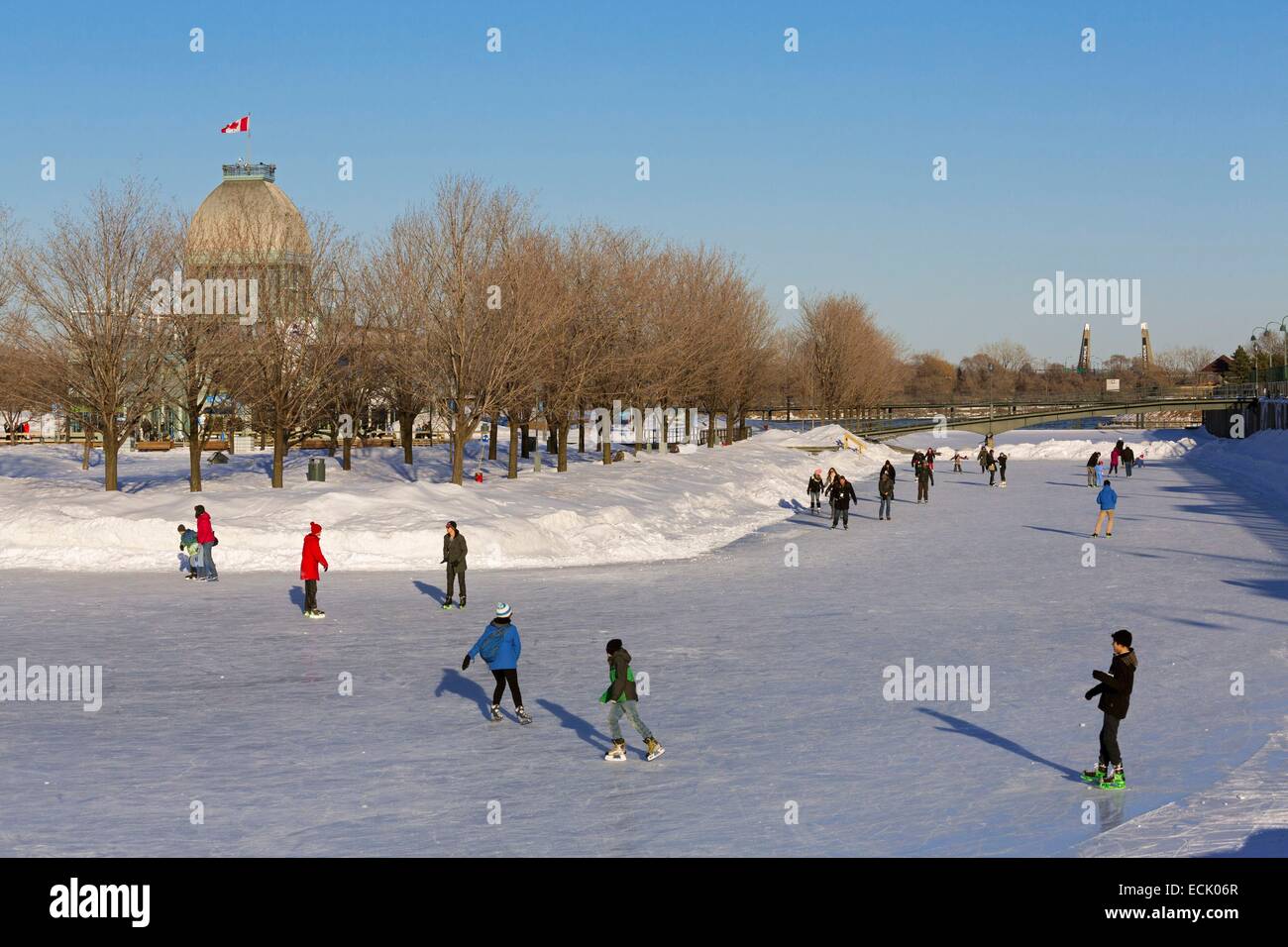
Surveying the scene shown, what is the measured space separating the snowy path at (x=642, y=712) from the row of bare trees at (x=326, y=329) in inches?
442

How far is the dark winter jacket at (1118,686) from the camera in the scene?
1105cm

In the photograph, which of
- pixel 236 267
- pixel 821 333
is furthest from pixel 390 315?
pixel 821 333

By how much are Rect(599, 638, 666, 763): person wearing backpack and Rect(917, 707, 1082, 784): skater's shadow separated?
3.28 m

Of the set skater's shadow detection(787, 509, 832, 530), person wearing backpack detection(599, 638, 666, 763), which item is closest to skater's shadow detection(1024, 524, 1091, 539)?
skater's shadow detection(787, 509, 832, 530)

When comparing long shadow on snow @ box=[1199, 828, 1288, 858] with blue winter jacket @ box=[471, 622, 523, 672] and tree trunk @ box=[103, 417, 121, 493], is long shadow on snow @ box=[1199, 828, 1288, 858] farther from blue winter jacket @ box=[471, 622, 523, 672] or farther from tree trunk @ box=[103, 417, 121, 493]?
tree trunk @ box=[103, 417, 121, 493]

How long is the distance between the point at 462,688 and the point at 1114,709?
7.42 meters

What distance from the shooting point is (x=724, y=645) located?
17.7 meters

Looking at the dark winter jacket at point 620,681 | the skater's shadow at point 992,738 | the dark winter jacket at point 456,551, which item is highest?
the dark winter jacket at point 456,551

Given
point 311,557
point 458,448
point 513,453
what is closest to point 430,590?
point 311,557

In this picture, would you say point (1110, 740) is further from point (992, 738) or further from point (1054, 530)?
point (1054, 530)

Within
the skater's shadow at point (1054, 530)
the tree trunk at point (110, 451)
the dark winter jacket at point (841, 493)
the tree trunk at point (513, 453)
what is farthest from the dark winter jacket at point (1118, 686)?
the tree trunk at point (513, 453)

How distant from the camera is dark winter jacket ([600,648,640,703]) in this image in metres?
11.9

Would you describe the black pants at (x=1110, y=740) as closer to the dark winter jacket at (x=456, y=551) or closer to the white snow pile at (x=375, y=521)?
the dark winter jacket at (x=456, y=551)
